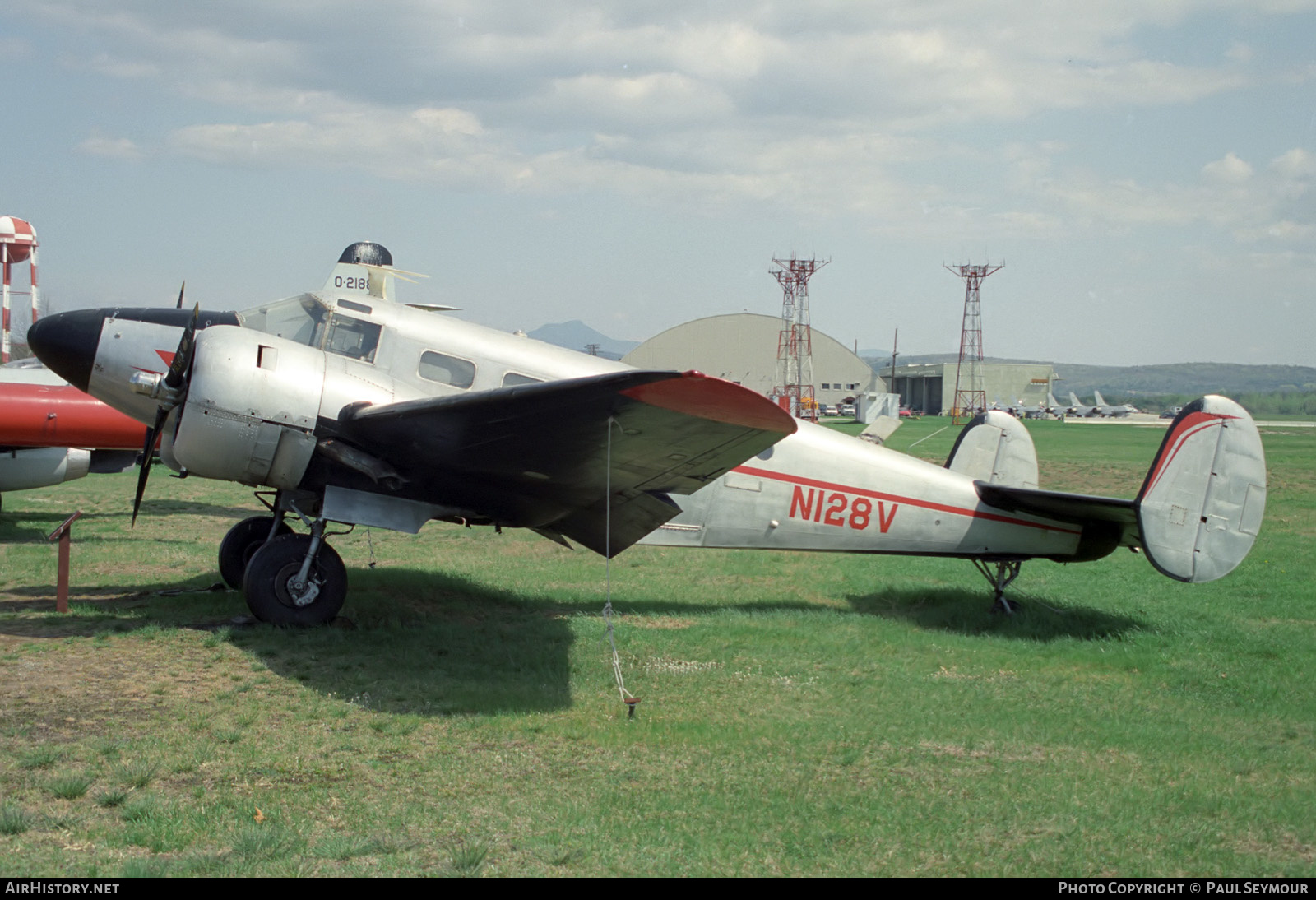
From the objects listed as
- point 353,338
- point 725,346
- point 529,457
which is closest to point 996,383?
point 725,346

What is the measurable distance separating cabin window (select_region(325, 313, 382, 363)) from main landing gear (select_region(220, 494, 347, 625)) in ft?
4.57

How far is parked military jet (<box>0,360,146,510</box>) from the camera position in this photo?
1277cm

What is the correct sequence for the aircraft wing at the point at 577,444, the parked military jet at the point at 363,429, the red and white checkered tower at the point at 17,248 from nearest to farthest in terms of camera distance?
the aircraft wing at the point at 577,444 < the parked military jet at the point at 363,429 < the red and white checkered tower at the point at 17,248

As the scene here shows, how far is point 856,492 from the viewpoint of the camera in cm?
946

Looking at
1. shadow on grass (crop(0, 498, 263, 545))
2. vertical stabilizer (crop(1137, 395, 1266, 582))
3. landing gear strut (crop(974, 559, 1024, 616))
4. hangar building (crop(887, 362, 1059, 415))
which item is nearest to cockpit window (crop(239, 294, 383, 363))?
shadow on grass (crop(0, 498, 263, 545))

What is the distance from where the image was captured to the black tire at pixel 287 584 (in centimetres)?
783

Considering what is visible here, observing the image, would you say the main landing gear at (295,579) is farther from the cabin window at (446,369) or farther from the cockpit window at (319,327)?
the cabin window at (446,369)

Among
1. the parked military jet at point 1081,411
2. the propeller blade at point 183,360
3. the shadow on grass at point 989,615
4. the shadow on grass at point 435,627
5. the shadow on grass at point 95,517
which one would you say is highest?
the parked military jet at point 1081,411

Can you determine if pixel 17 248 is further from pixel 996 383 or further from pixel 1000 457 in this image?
pixel 996 383

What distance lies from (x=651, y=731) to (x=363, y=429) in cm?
334

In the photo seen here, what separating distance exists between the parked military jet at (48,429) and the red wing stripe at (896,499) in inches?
346

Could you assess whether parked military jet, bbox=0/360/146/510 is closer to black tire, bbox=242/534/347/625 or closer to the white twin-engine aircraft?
the white twin-engine aircraft

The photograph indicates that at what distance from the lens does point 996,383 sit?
122 metres

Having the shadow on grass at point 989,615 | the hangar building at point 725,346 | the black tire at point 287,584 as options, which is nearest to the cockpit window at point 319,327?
the black tire at point 287,584
